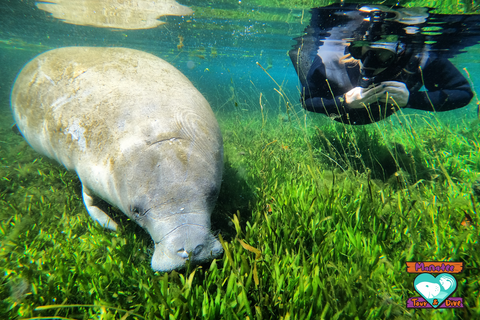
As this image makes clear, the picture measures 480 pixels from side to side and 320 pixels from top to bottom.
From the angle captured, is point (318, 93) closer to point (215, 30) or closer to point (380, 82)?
point (380, 82)

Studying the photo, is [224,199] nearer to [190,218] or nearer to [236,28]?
[190,218]

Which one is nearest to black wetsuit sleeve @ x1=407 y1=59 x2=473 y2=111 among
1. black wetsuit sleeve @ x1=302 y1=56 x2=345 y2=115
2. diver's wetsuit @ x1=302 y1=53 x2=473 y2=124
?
diver's wetsuit @ x1=302 y1=53 x2=473 y2=124

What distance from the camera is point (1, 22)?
15.6 metres

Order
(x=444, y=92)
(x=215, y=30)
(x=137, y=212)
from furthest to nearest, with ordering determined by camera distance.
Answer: (x=215, y=30), (x=444, y=92), (x=137, y=212)

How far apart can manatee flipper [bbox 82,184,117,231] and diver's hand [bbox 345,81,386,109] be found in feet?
13.4

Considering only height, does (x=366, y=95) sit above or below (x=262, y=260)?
above

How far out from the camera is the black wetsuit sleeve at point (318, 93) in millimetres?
4656

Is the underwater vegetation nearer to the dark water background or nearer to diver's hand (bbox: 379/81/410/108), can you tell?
diver's hand (bbox: 379/81/410/108)

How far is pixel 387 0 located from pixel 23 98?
847 cm

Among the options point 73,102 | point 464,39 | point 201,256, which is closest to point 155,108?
point 73,102

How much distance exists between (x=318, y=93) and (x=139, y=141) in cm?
459

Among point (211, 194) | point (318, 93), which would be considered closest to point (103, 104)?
point (211, 194)

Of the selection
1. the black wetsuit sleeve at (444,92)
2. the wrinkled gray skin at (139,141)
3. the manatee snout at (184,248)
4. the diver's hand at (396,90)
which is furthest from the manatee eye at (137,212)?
the black wetsuit sleeve at (444,92)

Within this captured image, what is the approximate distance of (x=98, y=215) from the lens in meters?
2.88
